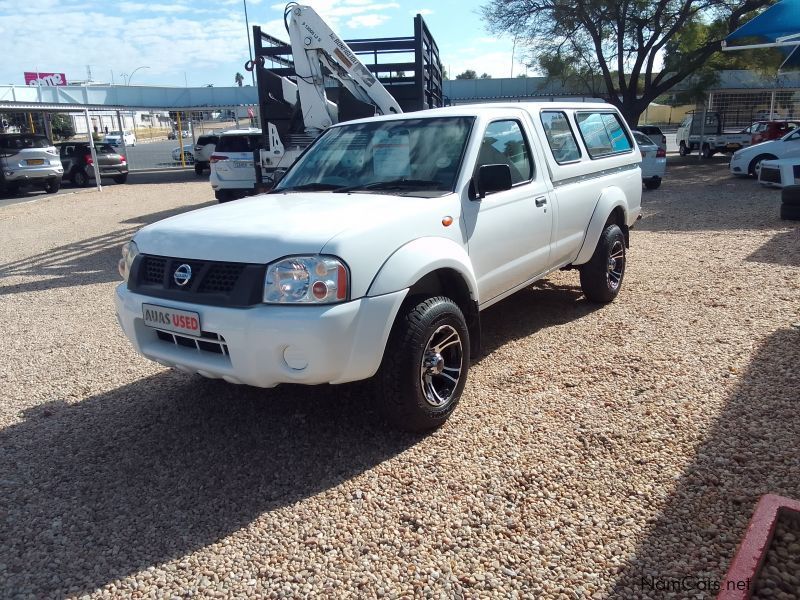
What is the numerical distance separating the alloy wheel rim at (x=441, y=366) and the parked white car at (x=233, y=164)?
1176 centimetres

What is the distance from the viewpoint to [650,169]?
674 inches

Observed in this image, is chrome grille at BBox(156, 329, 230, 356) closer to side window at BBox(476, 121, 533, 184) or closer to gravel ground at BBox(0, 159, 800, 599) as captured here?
gravel ground at BBox(0, 159, 800, 599)

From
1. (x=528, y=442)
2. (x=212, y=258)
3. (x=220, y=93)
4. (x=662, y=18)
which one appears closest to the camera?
(x=212, y=258)

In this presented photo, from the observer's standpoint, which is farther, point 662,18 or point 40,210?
point 662,18

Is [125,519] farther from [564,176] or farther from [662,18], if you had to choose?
[662,18]

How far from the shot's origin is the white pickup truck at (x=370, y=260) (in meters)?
3.23

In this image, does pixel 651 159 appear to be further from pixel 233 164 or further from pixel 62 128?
pixel 62 128

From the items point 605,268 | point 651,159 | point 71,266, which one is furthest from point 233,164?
point 605,268

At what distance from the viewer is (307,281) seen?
3221mm

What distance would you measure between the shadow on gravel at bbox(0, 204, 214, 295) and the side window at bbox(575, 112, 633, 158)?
6.23 m

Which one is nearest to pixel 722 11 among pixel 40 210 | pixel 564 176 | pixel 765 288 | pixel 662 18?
pixel 662 18

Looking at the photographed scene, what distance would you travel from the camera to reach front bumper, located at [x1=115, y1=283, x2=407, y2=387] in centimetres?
316

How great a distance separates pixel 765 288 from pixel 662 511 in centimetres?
462

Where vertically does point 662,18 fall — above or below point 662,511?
above
